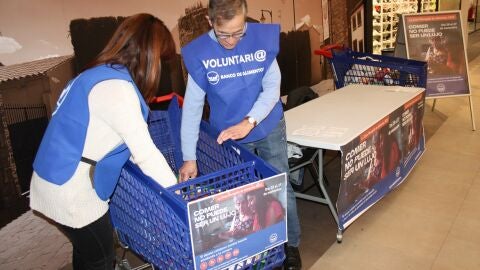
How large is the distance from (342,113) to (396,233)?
82 cm

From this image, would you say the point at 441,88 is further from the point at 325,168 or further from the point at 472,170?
the point at 325,168

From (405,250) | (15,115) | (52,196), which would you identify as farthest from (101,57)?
(405,250)

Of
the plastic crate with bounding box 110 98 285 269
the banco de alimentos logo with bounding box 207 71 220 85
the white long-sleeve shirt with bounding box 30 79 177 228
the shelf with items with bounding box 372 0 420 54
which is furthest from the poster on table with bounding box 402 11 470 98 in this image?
the white long-sleeve shirt with bounding box 30 79 177 228

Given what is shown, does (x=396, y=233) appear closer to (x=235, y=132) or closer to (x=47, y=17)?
(x=235, y=132)

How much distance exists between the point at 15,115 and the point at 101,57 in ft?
3.33

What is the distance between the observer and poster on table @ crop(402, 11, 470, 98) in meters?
4.20

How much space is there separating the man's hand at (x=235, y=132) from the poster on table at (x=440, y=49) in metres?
3.09

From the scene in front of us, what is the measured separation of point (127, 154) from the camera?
1409 millimetres

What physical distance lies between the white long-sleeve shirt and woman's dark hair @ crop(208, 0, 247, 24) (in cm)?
51

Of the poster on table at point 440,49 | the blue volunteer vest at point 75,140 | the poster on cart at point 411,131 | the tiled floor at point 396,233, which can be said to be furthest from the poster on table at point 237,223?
the poster on table at point 440,49

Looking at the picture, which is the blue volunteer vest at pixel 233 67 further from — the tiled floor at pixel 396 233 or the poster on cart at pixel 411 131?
the poster on cart at pixel 411 131

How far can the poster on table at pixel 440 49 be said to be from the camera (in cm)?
420

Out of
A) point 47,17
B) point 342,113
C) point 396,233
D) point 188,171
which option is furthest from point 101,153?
point 396,233

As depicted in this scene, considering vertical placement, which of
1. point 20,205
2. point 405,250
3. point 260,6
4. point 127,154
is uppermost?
point 260,6
